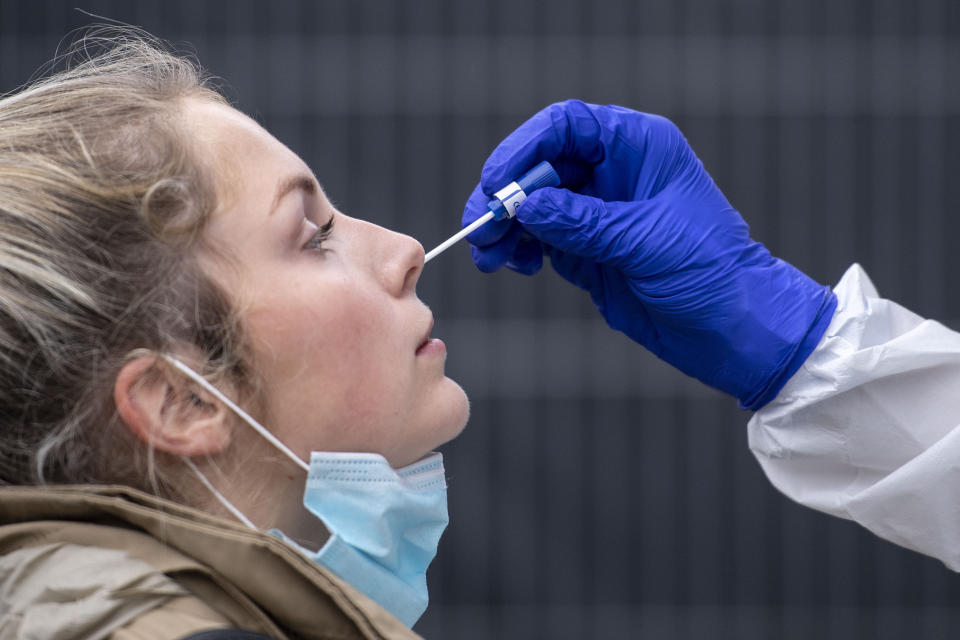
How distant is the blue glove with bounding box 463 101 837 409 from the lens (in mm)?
1713

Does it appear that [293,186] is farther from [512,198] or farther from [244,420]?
[512,198]

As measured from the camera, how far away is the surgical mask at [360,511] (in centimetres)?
133

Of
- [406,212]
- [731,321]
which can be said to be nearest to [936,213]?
[406,212]

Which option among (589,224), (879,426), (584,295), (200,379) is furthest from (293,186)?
(584,295)

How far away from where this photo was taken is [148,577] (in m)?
1.10

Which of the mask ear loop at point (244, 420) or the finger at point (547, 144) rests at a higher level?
the finger at point (547, 144)

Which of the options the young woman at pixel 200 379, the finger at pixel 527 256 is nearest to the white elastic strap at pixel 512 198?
the finger at pixel 527 256

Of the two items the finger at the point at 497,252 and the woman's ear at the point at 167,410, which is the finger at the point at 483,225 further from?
the woman's ear at the point at 167,410

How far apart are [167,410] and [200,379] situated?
6 centimetres

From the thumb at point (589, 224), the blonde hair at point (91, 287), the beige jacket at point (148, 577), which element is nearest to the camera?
the beige jacket at point (148, 577)

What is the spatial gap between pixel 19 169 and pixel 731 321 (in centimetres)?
109

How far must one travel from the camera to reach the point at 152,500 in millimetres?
1180

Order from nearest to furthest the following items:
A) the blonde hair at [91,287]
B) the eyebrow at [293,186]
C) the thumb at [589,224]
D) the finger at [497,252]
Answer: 1. the blonde hair at [91,287]
2. the eyebrow at [293,186]
3. the thumb at [589,224]
4. the finger at [497,252]

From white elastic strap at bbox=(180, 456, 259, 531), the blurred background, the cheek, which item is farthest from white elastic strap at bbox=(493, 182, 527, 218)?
the blurred background
